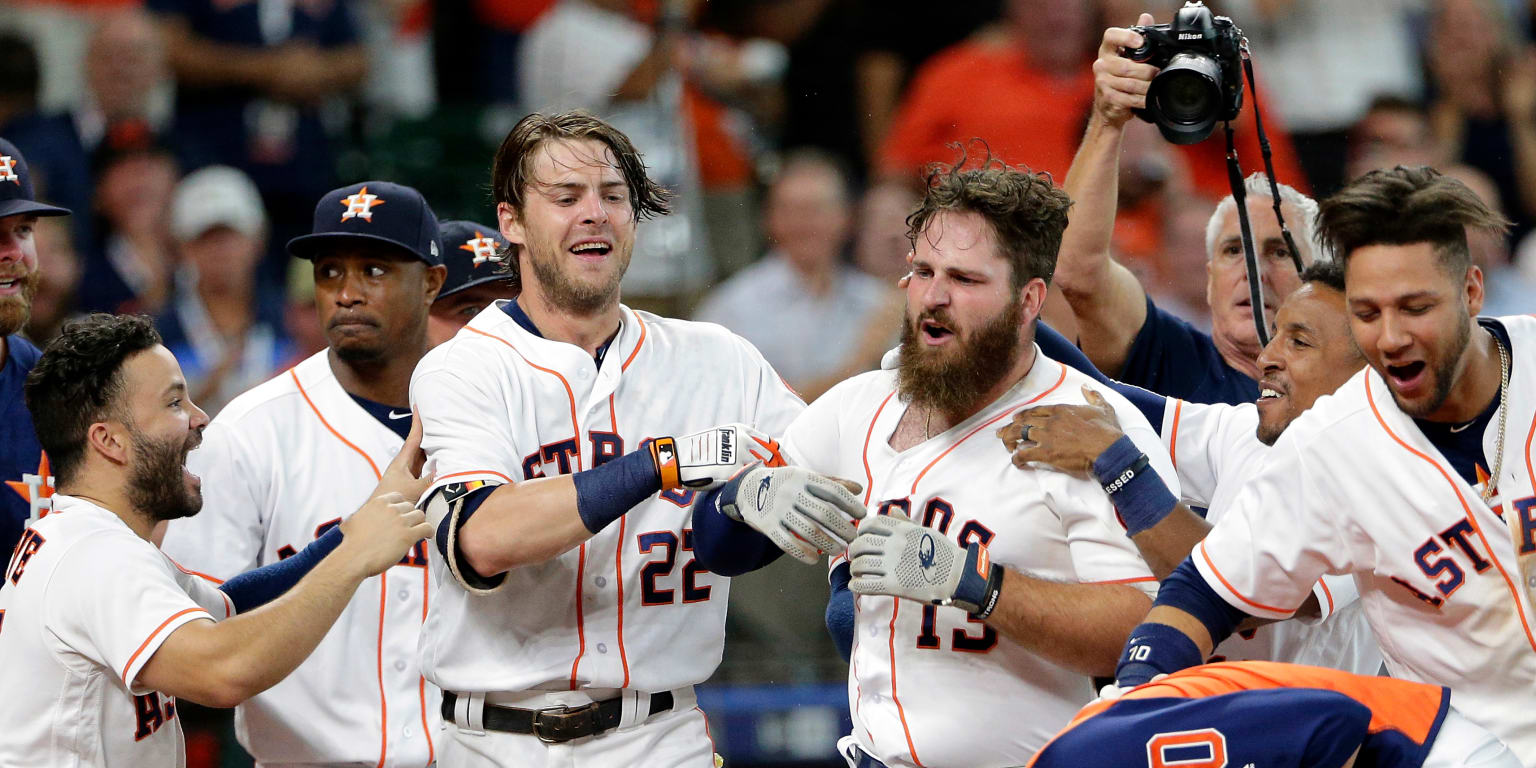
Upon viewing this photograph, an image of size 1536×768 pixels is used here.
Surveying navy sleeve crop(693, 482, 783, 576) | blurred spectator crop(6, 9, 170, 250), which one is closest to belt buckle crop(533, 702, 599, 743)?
navy sleeve crop(693, 482, 783, 576)

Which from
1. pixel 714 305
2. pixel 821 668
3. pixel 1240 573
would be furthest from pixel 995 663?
pixel 714 305

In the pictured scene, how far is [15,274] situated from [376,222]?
91cm

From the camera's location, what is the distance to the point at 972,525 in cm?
314

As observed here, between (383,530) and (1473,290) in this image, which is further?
(383,530)

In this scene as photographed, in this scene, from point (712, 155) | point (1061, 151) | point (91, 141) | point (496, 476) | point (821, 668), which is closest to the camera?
point (496, 476)

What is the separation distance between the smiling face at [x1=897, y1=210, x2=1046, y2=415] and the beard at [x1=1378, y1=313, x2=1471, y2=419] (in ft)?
2.60

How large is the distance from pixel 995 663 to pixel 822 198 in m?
3.90

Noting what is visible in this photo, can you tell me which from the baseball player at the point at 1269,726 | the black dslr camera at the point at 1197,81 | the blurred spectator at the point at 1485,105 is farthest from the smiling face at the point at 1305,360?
the blurred spectator at the point at 1485,105

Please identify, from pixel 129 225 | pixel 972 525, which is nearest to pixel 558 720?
pixel 972 525

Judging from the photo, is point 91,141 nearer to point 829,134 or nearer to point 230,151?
point 230,151

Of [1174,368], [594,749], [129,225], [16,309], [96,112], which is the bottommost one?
[594,749]

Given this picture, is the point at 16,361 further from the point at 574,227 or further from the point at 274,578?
the point at 574,227

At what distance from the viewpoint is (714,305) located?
6613 millimetres

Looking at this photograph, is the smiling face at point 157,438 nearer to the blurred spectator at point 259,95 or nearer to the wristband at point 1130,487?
the wristband at point 1130,487
